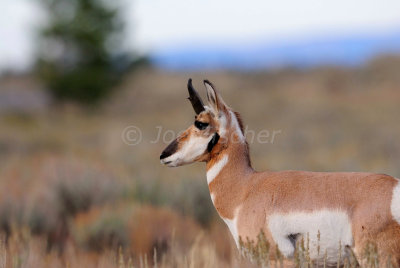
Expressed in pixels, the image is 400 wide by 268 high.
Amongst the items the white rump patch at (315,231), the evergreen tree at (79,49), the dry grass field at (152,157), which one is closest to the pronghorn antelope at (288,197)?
the white rump patch at (315,231)

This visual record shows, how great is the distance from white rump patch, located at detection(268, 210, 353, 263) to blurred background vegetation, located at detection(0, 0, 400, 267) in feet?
1.07

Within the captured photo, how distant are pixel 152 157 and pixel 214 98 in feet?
35.0

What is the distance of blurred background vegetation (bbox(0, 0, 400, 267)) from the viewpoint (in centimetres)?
762

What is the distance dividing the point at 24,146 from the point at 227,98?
55.2 feet

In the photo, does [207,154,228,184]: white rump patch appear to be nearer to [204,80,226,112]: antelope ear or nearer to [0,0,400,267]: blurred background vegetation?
[204,80,226,112]: antelope ear

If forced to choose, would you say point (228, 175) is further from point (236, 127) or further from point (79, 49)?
point (79, 49)

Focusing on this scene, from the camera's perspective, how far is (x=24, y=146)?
718 inches

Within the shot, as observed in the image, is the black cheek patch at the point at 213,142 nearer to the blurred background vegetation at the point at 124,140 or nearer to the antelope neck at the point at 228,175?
the antelope neck at the point at 228,175

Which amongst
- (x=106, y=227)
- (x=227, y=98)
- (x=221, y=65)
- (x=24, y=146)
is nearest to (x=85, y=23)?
(x=227, y=98)

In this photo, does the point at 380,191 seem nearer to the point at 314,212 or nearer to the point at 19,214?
the point at 314,212

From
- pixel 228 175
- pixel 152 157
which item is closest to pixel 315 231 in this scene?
pixel 228 175

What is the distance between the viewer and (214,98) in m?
5.06

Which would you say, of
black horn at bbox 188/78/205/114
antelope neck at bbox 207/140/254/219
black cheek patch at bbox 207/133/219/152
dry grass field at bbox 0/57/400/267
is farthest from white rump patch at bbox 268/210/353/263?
black horn at bbox 188/78/205/114

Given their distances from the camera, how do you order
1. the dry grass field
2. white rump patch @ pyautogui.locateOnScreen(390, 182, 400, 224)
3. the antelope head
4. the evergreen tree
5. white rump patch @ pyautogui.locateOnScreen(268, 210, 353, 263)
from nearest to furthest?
white rump patch @ pyautogui.locateOnScreen(390, 182, 400, 224)
white rump patch @ pyautogui.locateOnScreen(268, 210, 353, 263)
the antelope head
the dry grass field
the evergreen tree
